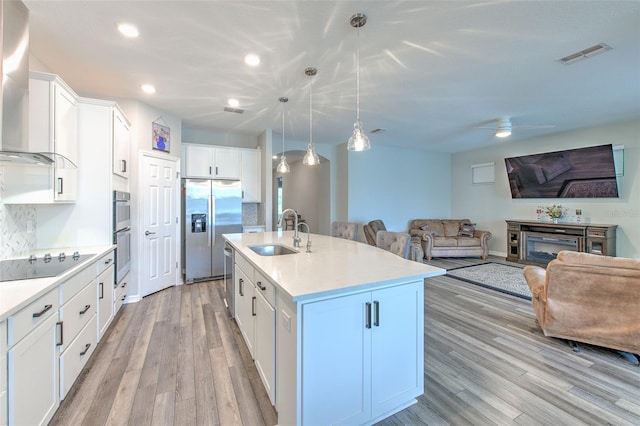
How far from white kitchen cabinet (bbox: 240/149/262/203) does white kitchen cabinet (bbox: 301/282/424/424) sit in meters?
4.09

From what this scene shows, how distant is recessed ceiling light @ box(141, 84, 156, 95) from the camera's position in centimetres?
320

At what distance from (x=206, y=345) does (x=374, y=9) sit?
317 centimetres

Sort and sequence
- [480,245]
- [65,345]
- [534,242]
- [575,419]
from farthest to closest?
[480,245]
[534,242]
[65,345]
[575,419]

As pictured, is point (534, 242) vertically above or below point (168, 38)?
below

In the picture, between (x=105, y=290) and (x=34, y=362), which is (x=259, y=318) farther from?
(x=105, y=290)

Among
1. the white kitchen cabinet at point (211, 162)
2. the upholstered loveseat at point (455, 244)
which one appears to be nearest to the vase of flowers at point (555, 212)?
the upholstered loveseat at point (455, 244)

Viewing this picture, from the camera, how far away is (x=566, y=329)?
2.45 meters

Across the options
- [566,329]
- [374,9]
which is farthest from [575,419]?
[374,9]

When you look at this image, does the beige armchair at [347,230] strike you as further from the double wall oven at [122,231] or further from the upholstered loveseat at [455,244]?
the double wall oven at [122,231]

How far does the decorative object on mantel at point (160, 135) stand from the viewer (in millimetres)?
3902

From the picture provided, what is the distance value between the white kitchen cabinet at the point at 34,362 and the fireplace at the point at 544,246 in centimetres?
739

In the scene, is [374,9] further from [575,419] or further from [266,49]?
[575,419]

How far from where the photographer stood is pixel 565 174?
17.6 ft

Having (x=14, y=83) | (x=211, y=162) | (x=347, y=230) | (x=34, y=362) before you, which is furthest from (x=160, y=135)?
(x=34, y=362)
